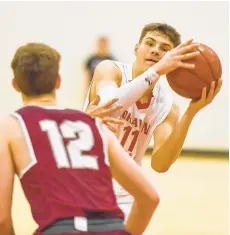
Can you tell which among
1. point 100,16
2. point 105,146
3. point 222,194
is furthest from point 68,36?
point 105,146

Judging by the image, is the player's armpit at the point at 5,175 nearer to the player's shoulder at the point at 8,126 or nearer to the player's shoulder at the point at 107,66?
the player's shoulder at the point at 8,126

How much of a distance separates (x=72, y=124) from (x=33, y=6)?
25.4 feet

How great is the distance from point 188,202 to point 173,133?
10.1 ft

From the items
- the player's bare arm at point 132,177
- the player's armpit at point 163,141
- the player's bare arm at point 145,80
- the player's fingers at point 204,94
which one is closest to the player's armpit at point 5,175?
the player's bare arm at point 132,177

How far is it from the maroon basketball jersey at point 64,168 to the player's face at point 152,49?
164cm

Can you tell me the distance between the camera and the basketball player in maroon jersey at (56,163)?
238 cm

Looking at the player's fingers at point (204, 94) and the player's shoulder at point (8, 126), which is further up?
the player's shoulder at point (8, 126)

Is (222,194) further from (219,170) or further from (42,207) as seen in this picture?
(42,207)

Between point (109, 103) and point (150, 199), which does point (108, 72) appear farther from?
point (150, 199)

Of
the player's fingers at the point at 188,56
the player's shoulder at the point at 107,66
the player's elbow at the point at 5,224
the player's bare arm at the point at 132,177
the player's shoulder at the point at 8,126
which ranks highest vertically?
the player's fingers at the point at 188,56

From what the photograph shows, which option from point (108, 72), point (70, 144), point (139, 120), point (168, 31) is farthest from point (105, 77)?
point (70, 144)

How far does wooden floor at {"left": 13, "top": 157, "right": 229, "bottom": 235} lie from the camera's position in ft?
18.4

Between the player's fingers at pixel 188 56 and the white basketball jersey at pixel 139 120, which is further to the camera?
the white basketball jersey at pixel 139 120

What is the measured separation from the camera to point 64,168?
240 cm
